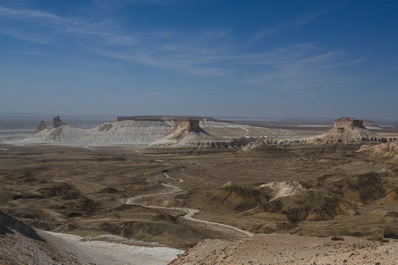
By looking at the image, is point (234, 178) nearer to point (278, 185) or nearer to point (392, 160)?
point (278, 185)

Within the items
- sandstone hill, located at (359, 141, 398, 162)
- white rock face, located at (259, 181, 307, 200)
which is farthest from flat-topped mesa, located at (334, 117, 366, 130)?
white rock face, located at (259, 181, 307, 200)

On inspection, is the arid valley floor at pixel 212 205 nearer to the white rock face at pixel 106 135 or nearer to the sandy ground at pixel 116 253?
the sandy ground at pixel 116 253

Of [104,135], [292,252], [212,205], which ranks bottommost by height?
[212,205]

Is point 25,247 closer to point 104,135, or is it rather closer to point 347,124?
point 347,124

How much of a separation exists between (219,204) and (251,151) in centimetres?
6584

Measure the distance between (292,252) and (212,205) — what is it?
107 feet

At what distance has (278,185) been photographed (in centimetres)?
5297

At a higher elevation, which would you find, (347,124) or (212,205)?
(347,124)

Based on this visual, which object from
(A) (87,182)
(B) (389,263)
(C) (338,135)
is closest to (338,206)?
(B) (389,263)

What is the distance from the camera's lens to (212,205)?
49.6 m

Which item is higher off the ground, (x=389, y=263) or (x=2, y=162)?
(x=389, y=263)

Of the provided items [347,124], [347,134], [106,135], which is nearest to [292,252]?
[347,134]

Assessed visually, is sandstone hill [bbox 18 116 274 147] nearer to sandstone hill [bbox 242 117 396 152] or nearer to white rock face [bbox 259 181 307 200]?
sandstone hill [bbox 242 117 396 152]

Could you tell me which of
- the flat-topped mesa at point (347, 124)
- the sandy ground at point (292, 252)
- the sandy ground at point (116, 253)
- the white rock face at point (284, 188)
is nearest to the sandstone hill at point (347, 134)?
the flat-topped mesa at point (347, 124)
